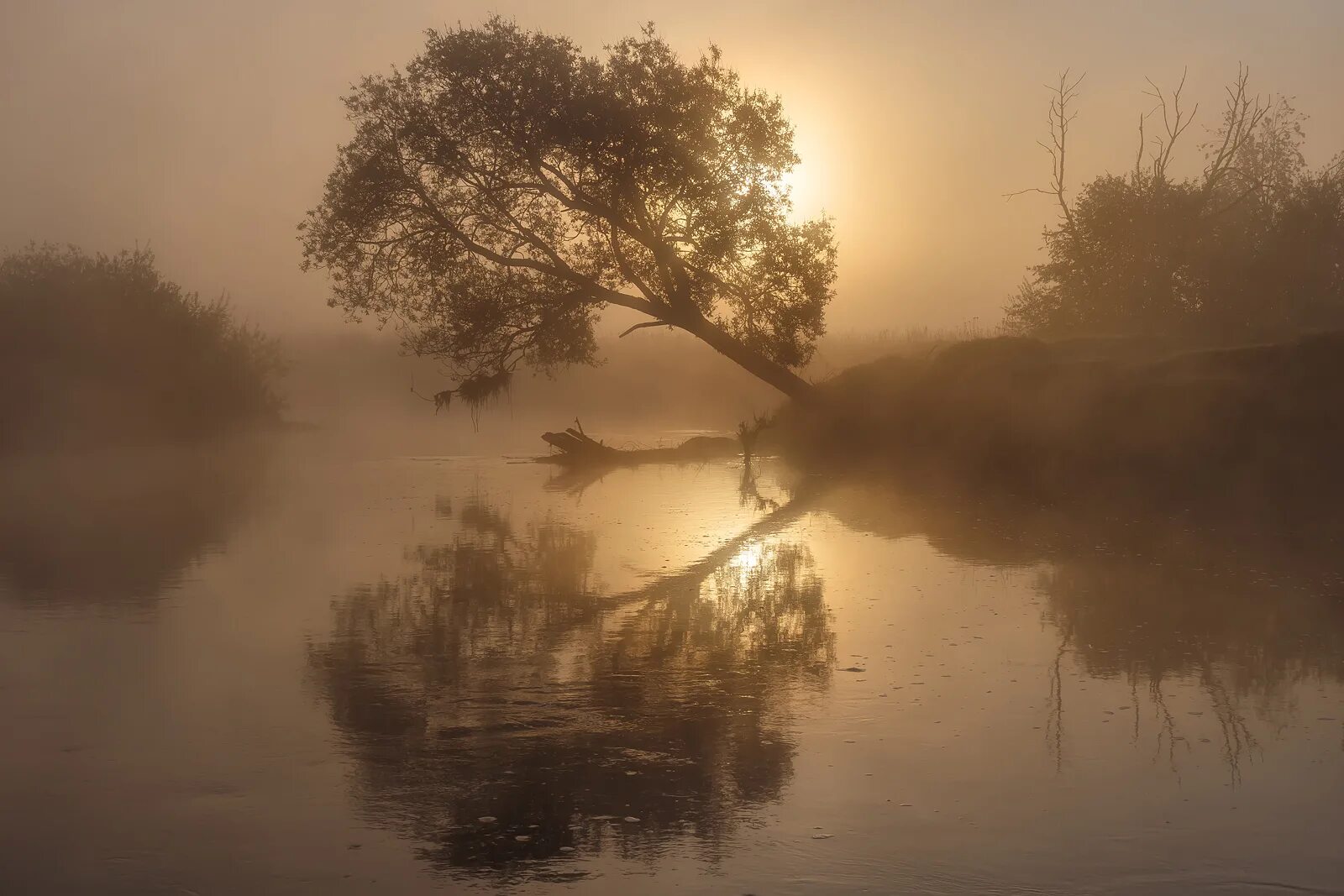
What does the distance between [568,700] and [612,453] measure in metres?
23.0

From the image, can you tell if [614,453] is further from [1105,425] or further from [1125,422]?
[1125,422]

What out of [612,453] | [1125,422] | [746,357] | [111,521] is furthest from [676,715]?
[746,357]

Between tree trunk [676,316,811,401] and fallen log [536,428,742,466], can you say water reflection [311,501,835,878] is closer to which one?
fallen log [536,428,742,466]

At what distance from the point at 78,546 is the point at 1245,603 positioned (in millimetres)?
13586

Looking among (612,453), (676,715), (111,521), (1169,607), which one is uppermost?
(612,453)

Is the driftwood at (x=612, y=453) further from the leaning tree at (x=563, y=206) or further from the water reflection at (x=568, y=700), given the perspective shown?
the water reflection at (x=568, y=700)

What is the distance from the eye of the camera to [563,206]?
30.9m

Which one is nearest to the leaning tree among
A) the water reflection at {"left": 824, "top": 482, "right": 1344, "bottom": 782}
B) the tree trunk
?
the tree trunk

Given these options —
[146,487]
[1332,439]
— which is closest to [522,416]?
[146,487]

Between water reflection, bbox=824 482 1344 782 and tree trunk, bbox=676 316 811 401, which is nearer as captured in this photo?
water reflection, bbox=824 482 1344 782

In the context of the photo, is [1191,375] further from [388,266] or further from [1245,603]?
[388,266]

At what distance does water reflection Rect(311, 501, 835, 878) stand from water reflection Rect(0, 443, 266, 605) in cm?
321

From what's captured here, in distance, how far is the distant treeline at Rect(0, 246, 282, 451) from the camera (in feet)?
138

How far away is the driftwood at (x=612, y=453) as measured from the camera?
3048 cm
